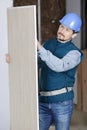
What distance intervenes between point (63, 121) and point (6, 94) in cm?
76

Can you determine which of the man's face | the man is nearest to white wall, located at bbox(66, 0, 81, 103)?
the man

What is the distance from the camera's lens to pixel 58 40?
2424 mm

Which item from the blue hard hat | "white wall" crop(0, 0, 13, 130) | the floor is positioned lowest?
the floor

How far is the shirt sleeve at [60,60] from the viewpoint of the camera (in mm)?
2208

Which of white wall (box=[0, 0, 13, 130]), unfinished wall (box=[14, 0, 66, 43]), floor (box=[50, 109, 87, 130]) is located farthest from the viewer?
unfinished wall (box=[14, 0, 66, 43])

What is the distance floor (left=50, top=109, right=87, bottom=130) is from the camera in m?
4.09

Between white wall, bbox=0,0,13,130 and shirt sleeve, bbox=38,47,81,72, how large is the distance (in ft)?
2.63

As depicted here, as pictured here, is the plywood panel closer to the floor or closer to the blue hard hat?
the blue hard hat

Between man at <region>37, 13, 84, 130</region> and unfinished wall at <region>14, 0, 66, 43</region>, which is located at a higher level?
unfinished wall at <region>14, 0, 66, 43</region>

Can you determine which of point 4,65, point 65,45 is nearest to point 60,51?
point 65,45

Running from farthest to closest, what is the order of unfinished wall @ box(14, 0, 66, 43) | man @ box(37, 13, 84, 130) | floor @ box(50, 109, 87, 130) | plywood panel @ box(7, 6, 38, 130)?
unfinished wall @ box(14, 0, 66, 43)
floor @ box(50, 109, 87, 130)
man @ box(37, 13, 84, 130)
plywood panel @ box(7, 6, 38, 130)

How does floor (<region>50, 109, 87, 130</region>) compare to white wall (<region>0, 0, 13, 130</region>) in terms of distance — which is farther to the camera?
floor (<region>50, 109, 87, 130</region>)

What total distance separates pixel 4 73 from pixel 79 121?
1730mm

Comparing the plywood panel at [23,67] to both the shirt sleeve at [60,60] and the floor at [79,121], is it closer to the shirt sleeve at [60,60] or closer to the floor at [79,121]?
the shirt sleeve at [60,60]
